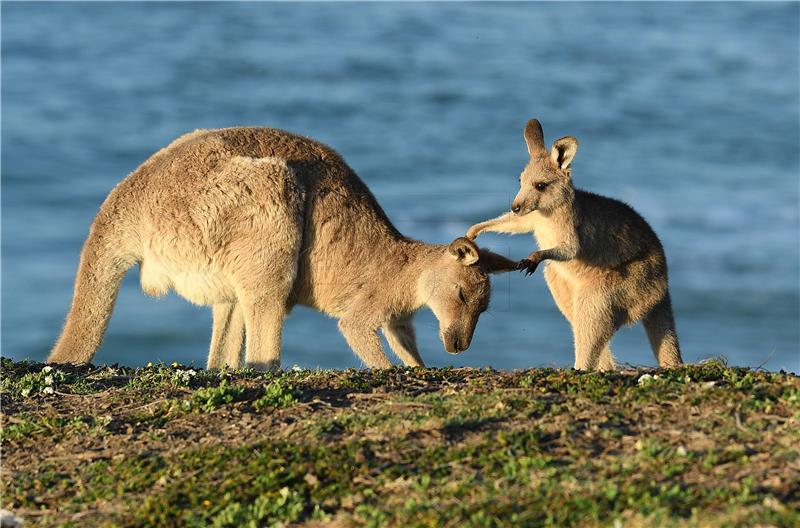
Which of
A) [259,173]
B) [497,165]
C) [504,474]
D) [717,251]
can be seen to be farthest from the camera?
[497,165]

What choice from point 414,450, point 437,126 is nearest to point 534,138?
point 414,450

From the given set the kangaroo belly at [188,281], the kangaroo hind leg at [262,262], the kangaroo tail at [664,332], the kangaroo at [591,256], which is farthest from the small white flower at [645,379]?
the kangaroo belly at [188,281]

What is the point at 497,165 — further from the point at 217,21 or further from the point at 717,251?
the point at 217,21

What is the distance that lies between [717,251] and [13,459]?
65.6ft

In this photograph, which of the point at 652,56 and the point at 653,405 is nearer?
the point at 653,405

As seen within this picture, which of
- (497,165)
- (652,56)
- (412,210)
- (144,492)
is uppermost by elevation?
(652,56)

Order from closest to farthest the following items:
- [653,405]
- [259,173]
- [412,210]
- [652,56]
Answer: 1. [653,405]
2. [259,173]
3. [412,210]
4. [652,56]

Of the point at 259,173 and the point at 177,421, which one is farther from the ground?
the point at 259,173

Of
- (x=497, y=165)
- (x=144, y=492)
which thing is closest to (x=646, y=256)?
(x=144, y=492)

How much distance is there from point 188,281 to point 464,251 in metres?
1.80

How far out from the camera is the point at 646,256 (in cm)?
905

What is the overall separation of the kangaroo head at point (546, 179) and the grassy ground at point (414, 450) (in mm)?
1691

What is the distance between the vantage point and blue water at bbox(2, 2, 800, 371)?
2178cm

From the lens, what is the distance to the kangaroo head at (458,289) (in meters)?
9.10
